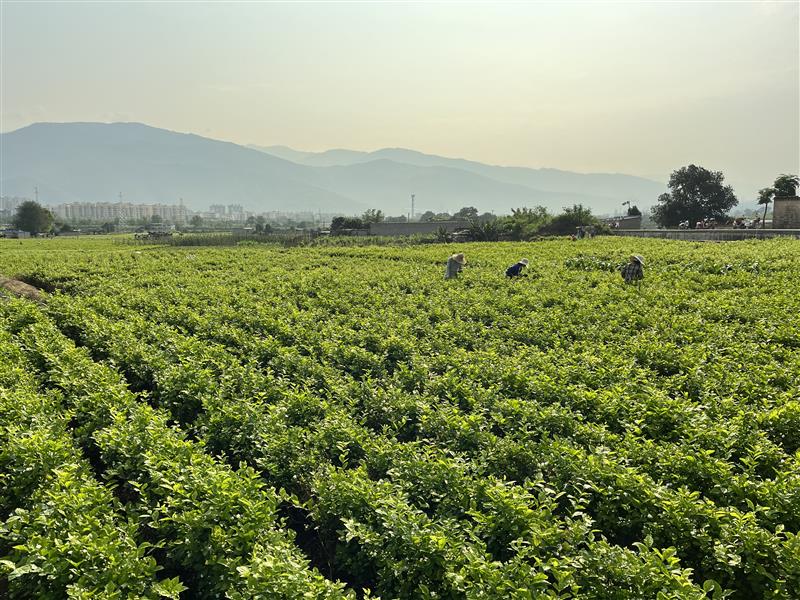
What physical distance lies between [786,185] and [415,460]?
58.1m

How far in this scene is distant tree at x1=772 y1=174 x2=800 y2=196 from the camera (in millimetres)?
46450

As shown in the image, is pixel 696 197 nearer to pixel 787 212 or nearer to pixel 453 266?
pixel 787 212

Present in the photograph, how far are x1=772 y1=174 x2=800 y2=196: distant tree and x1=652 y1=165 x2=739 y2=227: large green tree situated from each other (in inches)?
686

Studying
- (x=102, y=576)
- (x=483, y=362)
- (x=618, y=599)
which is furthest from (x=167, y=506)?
(x=483, y=362)

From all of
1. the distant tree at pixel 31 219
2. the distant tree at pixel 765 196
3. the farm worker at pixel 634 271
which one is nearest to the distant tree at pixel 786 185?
the distant tree at pixel 765 196

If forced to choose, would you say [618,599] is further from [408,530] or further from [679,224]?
[679,224]

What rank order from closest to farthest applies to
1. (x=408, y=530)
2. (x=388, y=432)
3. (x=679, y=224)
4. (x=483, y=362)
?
(x=408, y=530), (x=388, y=432), (x=483, y=362), (x=679, y=224)

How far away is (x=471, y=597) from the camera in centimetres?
357

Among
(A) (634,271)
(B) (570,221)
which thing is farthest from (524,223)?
(A) (634,271)

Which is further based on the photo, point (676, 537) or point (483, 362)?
point (483, 362)

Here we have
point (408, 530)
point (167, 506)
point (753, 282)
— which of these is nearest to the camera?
point (408, 530)

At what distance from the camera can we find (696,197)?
65.6 meters

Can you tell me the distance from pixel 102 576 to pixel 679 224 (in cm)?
7570

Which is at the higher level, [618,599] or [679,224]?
[679,224]
